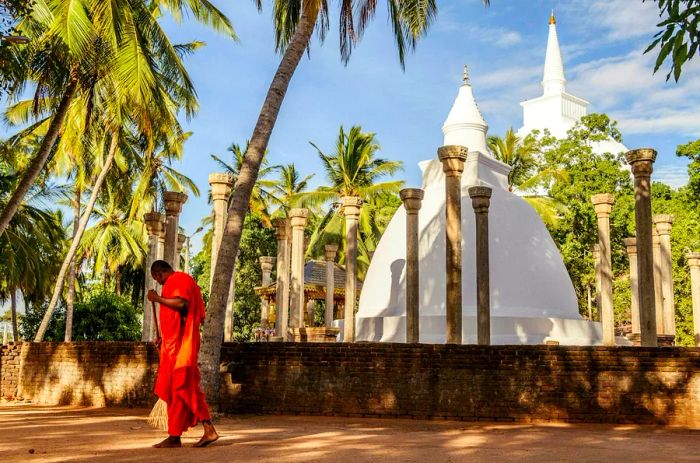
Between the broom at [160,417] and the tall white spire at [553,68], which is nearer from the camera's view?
the broom at [160,417]

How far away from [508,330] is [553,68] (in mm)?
44096

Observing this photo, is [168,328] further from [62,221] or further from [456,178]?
[62,221]

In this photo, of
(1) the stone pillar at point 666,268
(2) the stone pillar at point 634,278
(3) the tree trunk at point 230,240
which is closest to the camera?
(3) the tree trunk at point 230,240

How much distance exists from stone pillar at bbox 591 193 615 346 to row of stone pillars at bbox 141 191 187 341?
308 inches

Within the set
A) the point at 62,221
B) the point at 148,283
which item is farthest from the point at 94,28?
the point at 62,221

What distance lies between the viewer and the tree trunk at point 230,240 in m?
8.90

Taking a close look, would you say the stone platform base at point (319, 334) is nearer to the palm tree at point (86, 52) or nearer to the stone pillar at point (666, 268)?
the palm tree at point (86, 52)

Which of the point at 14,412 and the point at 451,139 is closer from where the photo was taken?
the point at 14,412

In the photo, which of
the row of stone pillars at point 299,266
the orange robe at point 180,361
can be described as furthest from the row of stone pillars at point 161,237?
the orange robe at point 180,361

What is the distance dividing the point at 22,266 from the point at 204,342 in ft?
42.3

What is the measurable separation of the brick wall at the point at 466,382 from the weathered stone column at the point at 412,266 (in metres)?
3.43

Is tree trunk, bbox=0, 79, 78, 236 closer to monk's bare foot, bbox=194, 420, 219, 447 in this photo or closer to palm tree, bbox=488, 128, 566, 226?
monk's bare foot, bbox=194, 420, 219, 447

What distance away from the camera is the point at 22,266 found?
19.8 m

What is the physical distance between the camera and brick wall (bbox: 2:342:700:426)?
29.4 ft
